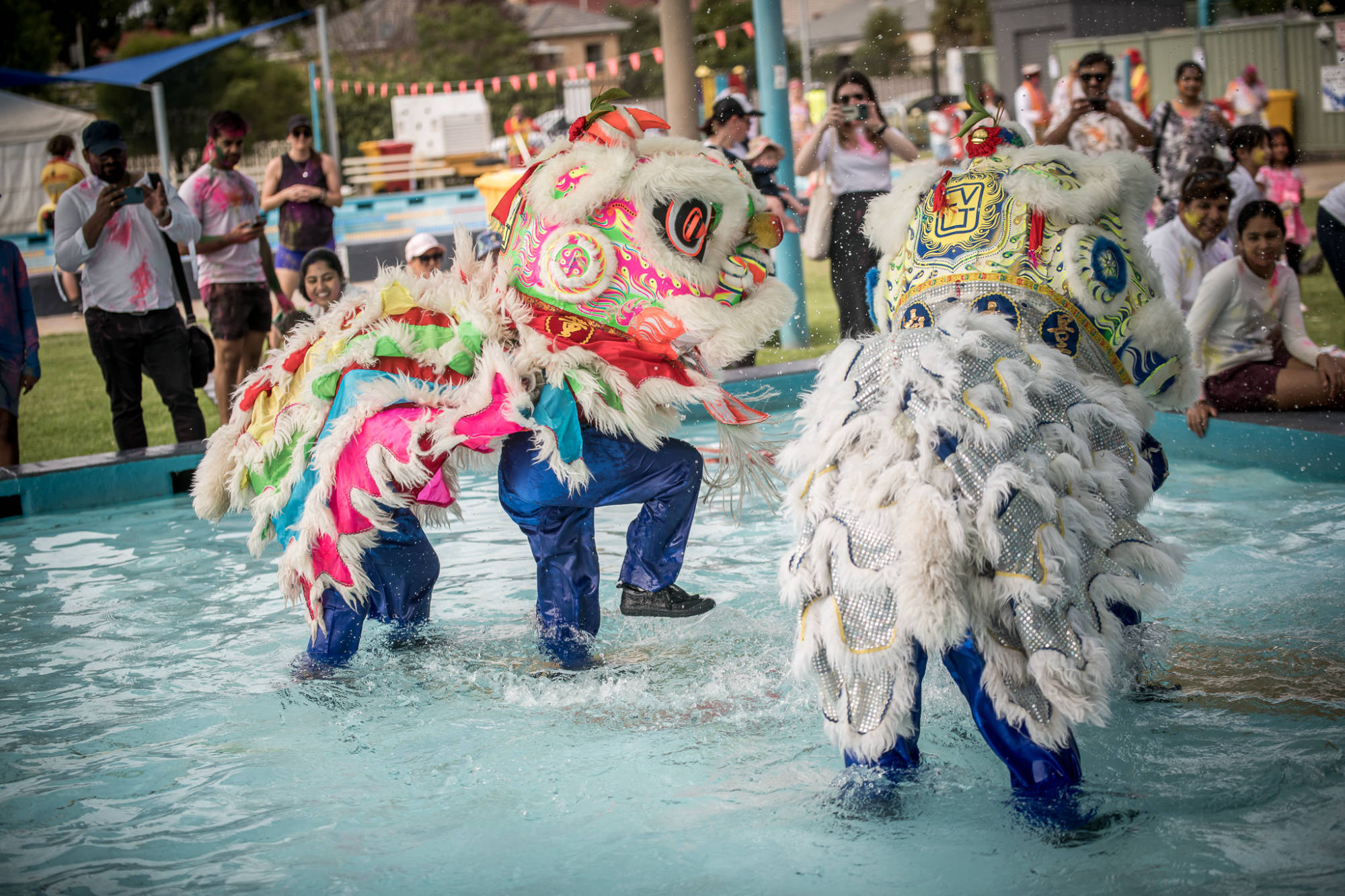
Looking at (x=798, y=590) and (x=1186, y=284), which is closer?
(x=798, y=590)

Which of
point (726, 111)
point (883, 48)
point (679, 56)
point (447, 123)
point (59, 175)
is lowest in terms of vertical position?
point (726, 111)

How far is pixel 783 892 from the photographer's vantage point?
2.39 m

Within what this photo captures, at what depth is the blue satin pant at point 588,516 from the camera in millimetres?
3482

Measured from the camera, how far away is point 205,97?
89.0 ft

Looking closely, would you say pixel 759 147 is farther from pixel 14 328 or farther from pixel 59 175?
pixel 59 175

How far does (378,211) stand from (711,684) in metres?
16.6

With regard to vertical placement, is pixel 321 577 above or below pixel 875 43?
below

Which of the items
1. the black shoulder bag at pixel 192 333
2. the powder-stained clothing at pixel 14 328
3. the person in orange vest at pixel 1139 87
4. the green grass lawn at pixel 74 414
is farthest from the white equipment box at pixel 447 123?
the powder-stained clothing at pixel 14 328

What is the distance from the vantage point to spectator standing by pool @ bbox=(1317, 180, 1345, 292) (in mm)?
6094

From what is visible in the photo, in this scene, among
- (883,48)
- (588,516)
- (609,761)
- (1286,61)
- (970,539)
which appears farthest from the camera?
(883,48)

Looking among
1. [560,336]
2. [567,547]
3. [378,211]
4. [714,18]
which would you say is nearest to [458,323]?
[560,336]

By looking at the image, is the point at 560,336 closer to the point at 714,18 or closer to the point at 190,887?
the point at 190,887

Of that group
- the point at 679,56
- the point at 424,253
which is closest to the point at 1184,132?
the point at 679,56

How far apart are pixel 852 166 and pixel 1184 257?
2.29 metres
